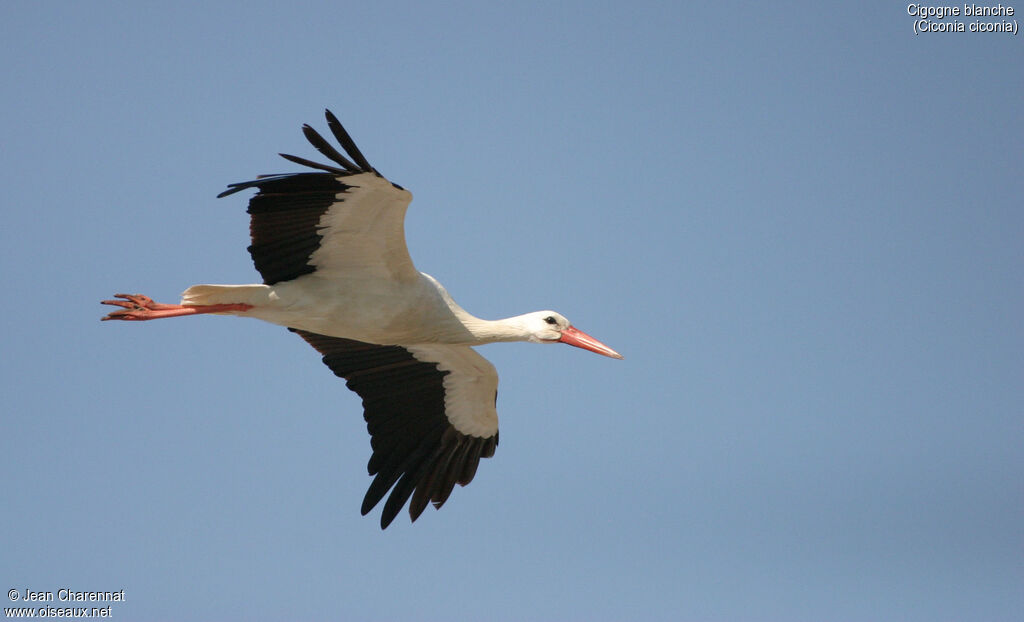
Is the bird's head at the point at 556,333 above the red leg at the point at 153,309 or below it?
above

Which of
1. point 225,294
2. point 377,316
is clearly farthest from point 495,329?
point 225,294

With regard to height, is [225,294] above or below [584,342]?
below

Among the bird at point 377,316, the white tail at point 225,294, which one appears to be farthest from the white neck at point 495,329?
the white tail at point 225,294

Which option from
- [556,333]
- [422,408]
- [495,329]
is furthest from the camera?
[422,408]

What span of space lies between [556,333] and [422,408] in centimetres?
152

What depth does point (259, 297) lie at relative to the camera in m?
8.62

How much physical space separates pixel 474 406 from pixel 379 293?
6.18 ft

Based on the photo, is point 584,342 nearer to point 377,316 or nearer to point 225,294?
point 377,316

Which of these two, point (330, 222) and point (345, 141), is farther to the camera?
point (330, 222)

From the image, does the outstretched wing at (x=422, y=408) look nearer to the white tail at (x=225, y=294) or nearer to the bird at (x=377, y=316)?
the bird at (x=377, y=316)

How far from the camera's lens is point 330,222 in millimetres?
8469

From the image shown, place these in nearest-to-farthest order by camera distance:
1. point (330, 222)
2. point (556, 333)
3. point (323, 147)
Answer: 1. point (323, 147)
2. point (330, 222)
3. point (556, 333)

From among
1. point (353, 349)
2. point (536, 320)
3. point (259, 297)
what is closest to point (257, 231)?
point (259, 297)

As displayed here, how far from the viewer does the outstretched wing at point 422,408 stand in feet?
33.0
